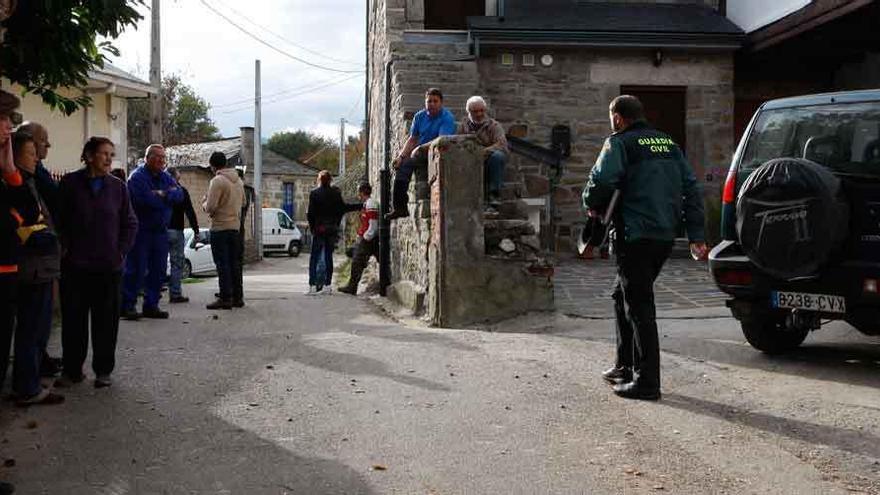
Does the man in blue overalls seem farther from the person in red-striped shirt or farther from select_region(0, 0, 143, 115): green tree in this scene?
the person in red-striped shirt

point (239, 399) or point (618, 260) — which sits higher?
point (618, 260)

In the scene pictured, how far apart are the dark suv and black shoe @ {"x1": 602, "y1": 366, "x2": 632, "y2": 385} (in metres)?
1.18

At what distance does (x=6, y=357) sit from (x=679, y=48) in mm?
12481

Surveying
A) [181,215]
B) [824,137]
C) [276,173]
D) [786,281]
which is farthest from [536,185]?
[276,173]

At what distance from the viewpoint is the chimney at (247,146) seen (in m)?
38.7

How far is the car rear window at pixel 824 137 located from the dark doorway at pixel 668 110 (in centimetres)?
881

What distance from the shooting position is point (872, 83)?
15.0 m

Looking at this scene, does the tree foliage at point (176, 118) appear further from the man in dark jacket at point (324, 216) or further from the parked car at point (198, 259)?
the man in dark jacket at point (324, 216)

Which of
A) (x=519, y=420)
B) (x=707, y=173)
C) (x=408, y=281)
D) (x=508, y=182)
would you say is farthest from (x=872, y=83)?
(x=519, y=420)

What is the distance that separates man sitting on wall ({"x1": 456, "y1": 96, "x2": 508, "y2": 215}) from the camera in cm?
916

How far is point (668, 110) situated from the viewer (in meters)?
15.4

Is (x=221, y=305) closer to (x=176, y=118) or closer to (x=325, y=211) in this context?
(x=325, y=211)

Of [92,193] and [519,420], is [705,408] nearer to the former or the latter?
[519,420]

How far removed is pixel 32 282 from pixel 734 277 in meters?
4.75
